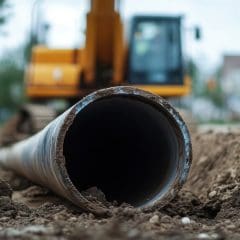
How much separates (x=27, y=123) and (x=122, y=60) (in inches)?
117

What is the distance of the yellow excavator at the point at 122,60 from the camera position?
12273 millimetres

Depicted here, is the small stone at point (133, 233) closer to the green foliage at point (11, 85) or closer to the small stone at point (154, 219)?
the small stone at point (154, 219)

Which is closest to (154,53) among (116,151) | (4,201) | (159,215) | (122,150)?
(116,151)

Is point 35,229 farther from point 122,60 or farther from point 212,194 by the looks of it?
point 122,60

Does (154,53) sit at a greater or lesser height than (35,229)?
greater

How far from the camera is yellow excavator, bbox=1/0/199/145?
12.3 m

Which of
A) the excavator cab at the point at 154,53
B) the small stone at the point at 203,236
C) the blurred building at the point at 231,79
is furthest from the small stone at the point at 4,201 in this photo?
the blurred building at the point at 231,79

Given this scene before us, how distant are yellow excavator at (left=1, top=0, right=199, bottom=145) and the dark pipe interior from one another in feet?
17.4

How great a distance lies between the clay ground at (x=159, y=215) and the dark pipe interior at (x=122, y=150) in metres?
0.32

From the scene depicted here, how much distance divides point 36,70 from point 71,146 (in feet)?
20.9

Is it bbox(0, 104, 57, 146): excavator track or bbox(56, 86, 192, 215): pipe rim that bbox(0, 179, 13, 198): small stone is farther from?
bbox(0, 104, 57, 146): excavator track

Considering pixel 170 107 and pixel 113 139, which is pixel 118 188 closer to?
pixel 113 139

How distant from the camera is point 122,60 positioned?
12.5 metres

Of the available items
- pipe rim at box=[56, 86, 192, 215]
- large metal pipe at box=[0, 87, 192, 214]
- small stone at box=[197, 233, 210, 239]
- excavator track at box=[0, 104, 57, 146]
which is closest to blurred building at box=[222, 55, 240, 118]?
excavator track at box=[0, 104, 57, 146]
